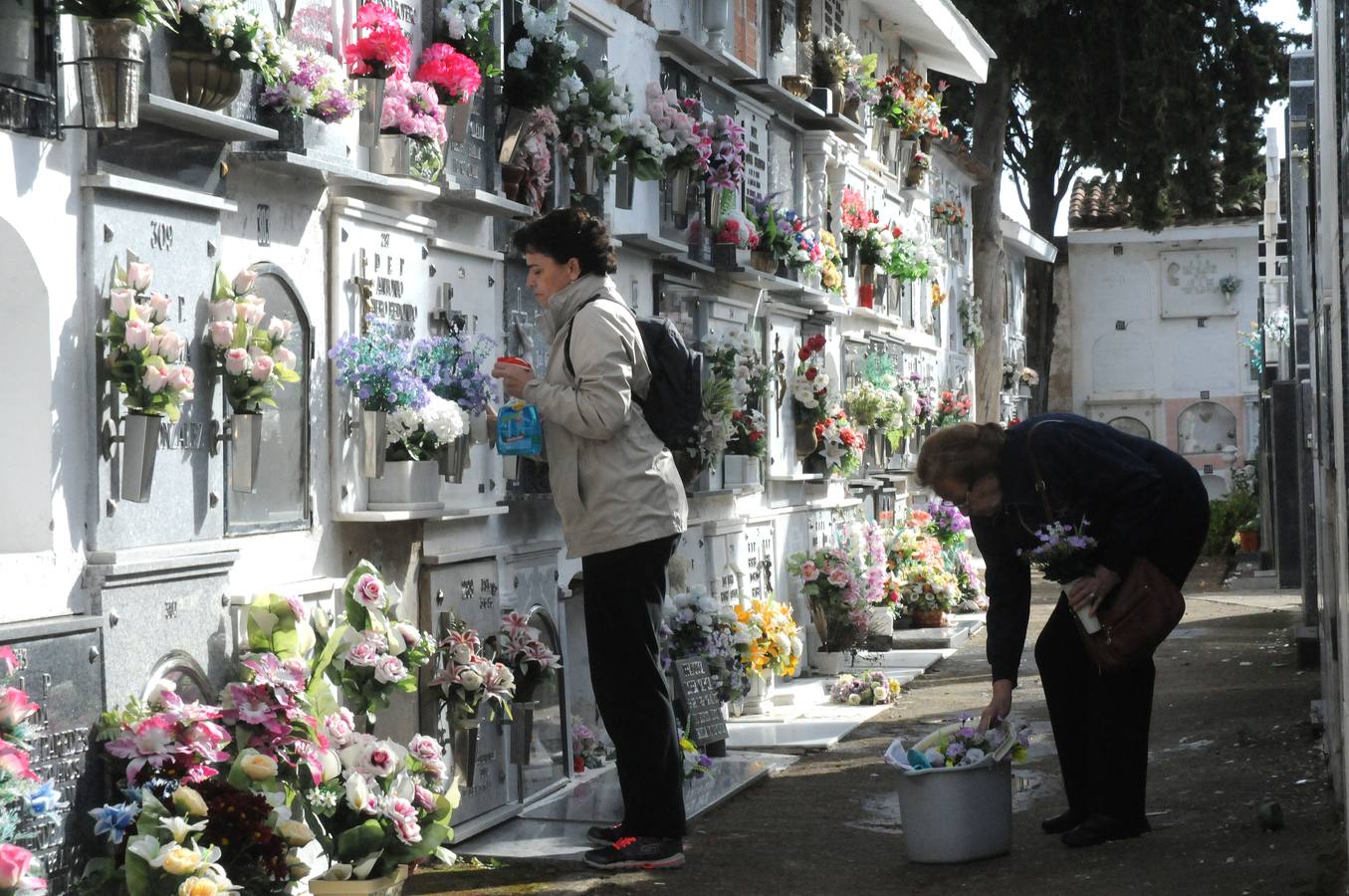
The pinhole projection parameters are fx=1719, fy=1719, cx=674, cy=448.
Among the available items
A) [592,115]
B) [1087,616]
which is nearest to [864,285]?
[592,115]

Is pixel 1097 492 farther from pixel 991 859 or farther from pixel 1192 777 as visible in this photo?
pixel 1192 777

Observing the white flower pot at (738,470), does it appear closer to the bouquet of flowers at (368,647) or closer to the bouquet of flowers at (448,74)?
the bouquet of flowers at (448,74)

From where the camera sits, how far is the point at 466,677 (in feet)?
20.8

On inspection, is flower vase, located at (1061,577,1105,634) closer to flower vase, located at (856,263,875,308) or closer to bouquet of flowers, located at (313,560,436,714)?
bouquet of flowers, located at (313,560,436,714)

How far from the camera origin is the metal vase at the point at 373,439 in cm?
590

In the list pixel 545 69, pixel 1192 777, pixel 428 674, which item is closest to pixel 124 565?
pixel 428 674

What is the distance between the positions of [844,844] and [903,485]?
11.6 m

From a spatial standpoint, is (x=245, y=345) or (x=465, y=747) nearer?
(x=245, y=345)

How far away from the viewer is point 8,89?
420 cm

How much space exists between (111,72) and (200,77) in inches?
21.4

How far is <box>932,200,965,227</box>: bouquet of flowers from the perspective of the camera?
65.6 feet

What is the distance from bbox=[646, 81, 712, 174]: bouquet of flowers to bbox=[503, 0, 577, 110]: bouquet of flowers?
1817mm

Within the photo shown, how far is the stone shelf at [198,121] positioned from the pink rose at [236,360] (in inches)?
25.5

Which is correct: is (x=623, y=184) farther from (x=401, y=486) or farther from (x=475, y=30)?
(x=401, y=486)
